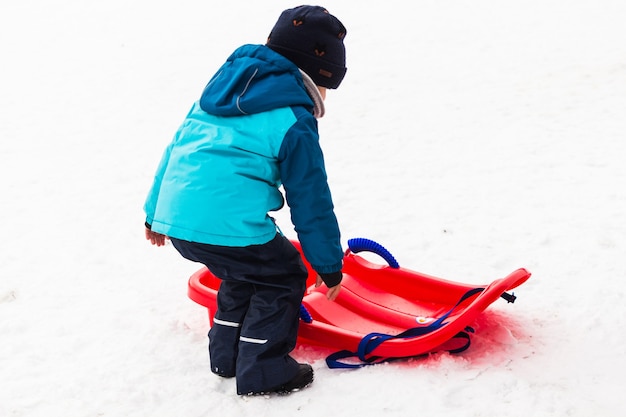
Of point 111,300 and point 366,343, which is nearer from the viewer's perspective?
point 366,343

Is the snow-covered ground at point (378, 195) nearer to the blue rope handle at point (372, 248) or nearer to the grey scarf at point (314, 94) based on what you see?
the blue rope handle at point (372, 248)

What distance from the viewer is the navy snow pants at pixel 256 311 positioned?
2627 millimetres

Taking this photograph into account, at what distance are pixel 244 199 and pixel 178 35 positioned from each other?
7031 millimetres

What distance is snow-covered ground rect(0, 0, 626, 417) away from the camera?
8.77 ft

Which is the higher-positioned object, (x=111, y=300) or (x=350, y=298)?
(x=350, y=298)

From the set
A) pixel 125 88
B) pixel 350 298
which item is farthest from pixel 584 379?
pixel 125 88

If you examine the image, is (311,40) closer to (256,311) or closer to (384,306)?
(256,311)

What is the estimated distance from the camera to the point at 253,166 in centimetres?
255

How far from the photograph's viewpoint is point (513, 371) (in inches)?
105

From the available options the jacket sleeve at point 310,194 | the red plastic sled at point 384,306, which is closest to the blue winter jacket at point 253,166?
the jacket sleeve at point 310,194

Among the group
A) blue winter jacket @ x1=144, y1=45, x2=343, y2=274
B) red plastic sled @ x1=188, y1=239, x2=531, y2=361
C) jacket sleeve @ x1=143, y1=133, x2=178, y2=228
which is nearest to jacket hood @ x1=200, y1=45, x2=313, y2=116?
blue winter jacket @ x1=144, y1=45, x2=343, y2=274

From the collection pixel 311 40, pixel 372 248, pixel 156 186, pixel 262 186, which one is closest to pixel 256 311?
pixel 262 186

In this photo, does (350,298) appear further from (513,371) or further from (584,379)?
(584,379)

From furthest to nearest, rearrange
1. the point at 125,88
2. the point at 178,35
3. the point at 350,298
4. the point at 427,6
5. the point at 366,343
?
the point at 427,6 < the point at 178,35 < the point at 125,88 < the point at 350,298 < the point at 366,343
